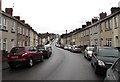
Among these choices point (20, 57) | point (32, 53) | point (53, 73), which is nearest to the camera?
point (53, 73)

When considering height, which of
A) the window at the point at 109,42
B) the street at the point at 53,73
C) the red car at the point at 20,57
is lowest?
the street at the point at 53,73

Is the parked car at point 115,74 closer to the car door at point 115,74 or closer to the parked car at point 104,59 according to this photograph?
the car door at point 115,74

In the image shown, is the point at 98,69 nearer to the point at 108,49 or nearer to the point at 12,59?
the point at 108,49

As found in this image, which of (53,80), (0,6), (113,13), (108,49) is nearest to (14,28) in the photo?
(0,6)

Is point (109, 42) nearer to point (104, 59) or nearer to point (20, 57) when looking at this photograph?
point (20, 57)

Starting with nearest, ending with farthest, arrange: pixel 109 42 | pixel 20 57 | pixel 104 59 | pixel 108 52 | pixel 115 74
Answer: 1. pixel 115 74
2. pixel 104 59
3. pixel 108 52
4. pixel 20 57
5. pixel 109 42

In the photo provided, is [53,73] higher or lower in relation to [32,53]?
lower

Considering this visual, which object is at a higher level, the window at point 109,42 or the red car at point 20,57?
the window at point 109,42

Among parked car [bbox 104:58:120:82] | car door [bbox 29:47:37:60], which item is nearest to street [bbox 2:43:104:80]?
car door [bbox 29:47:37:60]

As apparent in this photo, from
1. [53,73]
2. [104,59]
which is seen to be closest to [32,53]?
[53,73]

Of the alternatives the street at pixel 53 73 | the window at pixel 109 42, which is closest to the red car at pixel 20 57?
the street at pixel 53 73

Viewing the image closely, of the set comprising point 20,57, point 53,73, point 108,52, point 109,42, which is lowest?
point 53,73

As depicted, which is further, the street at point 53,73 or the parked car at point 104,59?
the parked car at point 104,59

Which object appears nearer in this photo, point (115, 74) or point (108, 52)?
point (115, 74)
